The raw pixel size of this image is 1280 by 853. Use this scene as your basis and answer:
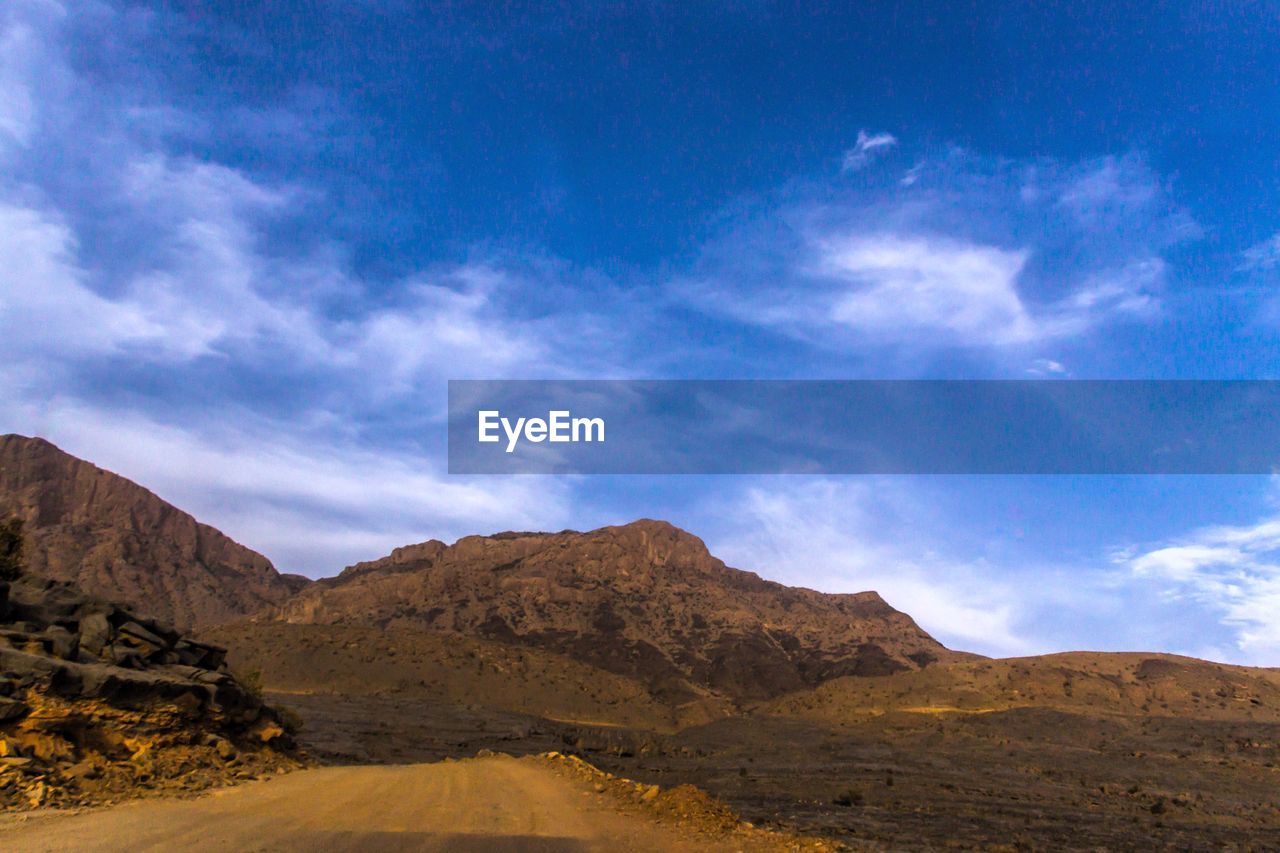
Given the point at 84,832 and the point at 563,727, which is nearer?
the point at 84,832

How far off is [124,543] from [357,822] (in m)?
144

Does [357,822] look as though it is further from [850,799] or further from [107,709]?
[850,799]

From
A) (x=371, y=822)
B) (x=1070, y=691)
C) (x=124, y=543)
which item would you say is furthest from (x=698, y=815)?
(x=124, y=543)

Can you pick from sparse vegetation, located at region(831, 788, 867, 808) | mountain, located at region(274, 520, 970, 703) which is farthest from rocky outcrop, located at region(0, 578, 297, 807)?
mountain, located at region(274, 520, 970, 703)

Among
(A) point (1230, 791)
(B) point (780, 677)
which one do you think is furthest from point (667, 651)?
(A) point (1230, 791)

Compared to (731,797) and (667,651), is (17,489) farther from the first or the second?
(731,797)

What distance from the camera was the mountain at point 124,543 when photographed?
12125 centimetres

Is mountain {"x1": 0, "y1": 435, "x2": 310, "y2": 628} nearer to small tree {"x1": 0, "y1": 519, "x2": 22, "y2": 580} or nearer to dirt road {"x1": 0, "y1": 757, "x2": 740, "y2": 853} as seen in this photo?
small tree {"x1": 0, "y1": 519, "x2": 22, "y2": 580}

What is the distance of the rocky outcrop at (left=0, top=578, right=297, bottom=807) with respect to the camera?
39.6ft

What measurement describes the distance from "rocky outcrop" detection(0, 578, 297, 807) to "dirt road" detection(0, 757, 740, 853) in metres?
1.07

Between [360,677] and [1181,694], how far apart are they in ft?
273

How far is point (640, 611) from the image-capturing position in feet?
459

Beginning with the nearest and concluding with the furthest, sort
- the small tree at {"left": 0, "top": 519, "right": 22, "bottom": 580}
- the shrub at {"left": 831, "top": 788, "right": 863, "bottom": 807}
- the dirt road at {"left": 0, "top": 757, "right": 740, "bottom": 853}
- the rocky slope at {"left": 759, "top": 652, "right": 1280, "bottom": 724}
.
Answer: the dirt road at {"left": 0, "top": 757, "right": 740, "bottom": 853}
the small tree at {"left": 0, "top": 519, "right": 22, "bottom": 580}
the shrub at {"left": 831, "top": 788, "right": 863, "bottom": 807}
the rocky slope at {"left": 759, "top": 652, "right": 1280, "bottom": 724}

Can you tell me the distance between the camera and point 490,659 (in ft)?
302
